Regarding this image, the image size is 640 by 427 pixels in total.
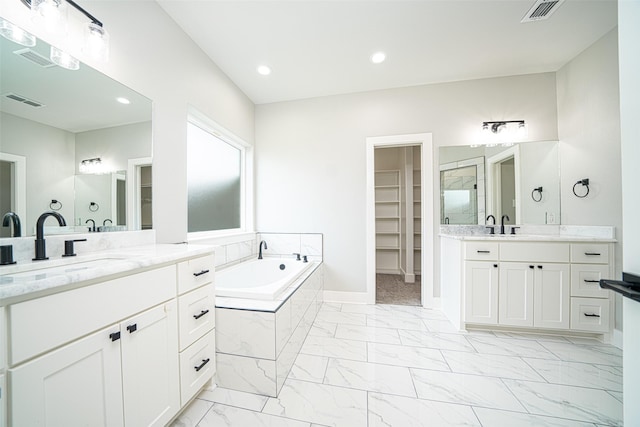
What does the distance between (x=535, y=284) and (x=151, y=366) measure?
2916 millimetres

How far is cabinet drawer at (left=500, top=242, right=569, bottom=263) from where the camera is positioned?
201cm

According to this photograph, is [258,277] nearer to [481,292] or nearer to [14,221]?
[14,221]

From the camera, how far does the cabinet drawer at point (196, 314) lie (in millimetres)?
1235

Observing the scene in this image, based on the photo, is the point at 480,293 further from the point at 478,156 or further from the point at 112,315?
the point at 112,315

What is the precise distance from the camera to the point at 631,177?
0.79 m

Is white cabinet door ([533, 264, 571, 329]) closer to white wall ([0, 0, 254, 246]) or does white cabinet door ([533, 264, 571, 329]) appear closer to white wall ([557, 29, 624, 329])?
white wall ([557, 29, 624, 329])

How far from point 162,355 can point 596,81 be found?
3952mm

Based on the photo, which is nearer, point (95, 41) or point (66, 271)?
point (66, 271)

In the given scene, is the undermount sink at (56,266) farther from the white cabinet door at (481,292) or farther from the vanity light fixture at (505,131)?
the vanity light fixture at (505,131)

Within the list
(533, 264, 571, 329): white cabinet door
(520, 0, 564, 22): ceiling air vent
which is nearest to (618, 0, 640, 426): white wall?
(520, 0, 564, 22): ceiling air vent

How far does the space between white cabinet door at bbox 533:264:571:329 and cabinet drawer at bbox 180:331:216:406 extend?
8.91ft

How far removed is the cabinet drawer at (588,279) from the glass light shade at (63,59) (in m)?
3.84

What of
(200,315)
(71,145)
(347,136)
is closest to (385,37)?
(347,136)

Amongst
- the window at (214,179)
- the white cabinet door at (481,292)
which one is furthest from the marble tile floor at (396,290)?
the window at (214,179)
